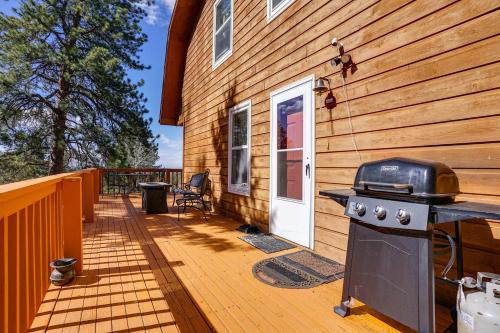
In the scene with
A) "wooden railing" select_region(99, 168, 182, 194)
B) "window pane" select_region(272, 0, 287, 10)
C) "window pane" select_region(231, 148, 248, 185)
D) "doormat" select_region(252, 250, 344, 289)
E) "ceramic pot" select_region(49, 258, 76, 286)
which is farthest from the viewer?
"wooden railing" select_region(99, 168, 182, 194)

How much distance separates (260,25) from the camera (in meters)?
4.25

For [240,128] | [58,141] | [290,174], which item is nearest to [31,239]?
[290,174]

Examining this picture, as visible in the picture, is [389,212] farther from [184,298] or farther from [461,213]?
[184,298]

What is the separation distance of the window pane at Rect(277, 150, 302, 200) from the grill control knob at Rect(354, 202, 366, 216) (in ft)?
5.22

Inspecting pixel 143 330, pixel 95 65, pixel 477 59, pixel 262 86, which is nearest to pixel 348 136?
pixel 477 59

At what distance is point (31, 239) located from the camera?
6.09 ft

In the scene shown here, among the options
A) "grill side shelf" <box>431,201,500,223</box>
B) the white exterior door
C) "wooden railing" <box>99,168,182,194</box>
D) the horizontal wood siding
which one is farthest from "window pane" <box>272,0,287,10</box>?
"wooden railing" <box>99,168,182,194</box>

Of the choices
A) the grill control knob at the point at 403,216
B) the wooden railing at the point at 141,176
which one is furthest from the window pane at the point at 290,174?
the wooden railing at the point at 141,176

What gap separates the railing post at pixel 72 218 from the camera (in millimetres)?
2510

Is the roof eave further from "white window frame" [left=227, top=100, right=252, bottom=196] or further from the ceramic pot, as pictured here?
the ceramic pot

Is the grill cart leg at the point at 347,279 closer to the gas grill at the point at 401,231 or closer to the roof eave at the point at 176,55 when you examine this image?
the gas grill at the point at 401,231

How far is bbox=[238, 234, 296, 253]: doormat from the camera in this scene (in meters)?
3.31

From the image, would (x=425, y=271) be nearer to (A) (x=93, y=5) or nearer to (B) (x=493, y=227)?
(B) (x=493, y=227)

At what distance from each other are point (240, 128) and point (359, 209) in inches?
133
